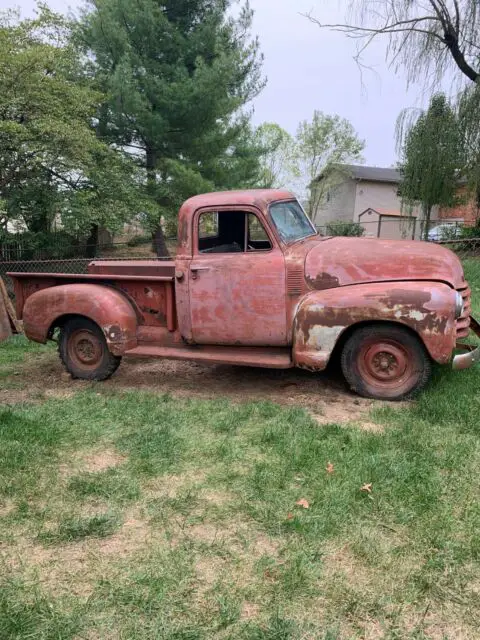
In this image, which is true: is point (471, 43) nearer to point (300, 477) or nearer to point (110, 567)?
point (300, 477)

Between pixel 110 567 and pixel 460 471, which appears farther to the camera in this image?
pixel 460 471

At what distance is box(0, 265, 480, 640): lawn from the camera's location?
212 cm

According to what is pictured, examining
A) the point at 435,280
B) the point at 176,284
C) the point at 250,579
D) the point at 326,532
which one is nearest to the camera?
the point at 250,579

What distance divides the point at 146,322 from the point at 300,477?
9.07 ft

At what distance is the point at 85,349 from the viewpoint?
18.2 ft

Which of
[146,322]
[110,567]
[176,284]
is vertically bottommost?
[110,567]

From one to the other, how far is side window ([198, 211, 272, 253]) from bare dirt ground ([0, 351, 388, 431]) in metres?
1.49

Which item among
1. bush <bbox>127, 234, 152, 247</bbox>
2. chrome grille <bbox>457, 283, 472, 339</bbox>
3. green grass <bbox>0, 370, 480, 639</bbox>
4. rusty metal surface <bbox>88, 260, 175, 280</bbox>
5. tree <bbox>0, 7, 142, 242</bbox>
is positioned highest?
tree <bbox>0, 7, 142, 242</bbox>

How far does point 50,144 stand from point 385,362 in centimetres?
920

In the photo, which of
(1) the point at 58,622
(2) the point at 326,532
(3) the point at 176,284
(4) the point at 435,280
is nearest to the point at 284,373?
(3) the point at 176,284

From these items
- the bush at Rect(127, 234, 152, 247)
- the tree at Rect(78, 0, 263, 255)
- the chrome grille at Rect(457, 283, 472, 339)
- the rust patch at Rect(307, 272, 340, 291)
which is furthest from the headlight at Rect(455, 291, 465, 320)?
the bush at Rect(127, 234, 152, 247)

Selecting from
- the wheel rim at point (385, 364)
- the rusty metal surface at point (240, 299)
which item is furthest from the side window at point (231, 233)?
the wheel rim at point (385, 364)

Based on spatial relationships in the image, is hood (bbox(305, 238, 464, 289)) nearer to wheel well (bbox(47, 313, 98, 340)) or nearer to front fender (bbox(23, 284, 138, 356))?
front fender (bbox(23, 284, 138, 356))

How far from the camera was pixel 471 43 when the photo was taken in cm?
1209
